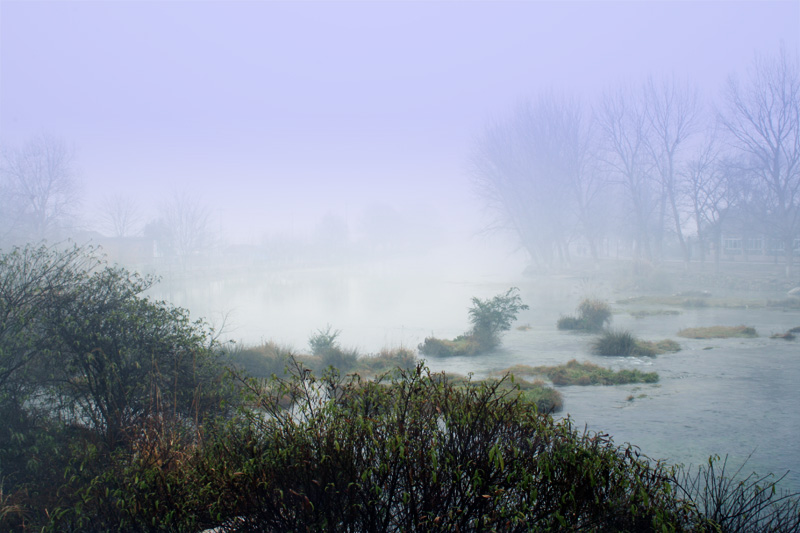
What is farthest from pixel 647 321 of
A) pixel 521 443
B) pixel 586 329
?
pixel 521 443

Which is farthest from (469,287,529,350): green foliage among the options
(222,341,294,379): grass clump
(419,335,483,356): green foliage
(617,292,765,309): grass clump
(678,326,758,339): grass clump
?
(617,292,765,309): grass clump

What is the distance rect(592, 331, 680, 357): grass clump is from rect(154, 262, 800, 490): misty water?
39 cm

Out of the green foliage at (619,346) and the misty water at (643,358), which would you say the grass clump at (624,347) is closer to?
the green foliage at (619,346)

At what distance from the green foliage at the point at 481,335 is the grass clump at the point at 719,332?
5356 millimetres

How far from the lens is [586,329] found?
18469 mm

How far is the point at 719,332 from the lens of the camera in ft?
54.2

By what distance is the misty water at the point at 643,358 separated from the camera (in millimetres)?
6820

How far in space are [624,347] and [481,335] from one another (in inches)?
155

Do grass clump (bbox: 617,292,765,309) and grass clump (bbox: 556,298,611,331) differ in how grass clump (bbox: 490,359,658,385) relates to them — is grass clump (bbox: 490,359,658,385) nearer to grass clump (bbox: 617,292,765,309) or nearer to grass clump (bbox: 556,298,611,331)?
grass clump (bbox: 556,298,611,331)

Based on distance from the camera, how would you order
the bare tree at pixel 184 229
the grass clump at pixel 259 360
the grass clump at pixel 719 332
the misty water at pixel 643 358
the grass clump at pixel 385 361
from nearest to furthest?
the misty water at pixel 643 358
the grass clump at pixel 259 360
the grass clump at pixel 385 361
the grass clump at pixel 719 332
the bare tree at pixel 184 229

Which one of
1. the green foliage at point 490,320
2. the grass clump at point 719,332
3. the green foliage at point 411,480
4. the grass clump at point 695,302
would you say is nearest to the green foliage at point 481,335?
the green foliage at point 490,320

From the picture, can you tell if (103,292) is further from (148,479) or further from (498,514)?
(498,514)

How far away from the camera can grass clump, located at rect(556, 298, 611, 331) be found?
1864cm

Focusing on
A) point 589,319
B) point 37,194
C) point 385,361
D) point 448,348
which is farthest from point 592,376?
point 37,194
